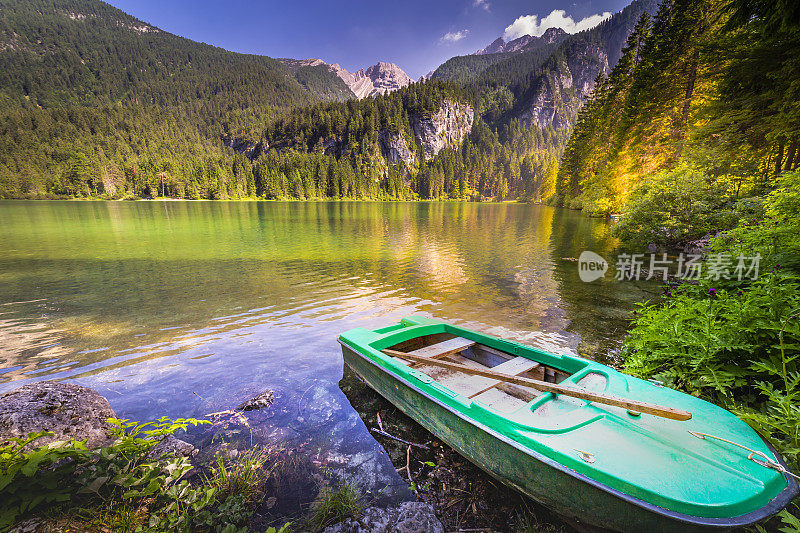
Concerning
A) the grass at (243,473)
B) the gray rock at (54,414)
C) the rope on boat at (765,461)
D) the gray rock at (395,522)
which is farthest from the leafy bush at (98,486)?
the rope on boat at (765,461)

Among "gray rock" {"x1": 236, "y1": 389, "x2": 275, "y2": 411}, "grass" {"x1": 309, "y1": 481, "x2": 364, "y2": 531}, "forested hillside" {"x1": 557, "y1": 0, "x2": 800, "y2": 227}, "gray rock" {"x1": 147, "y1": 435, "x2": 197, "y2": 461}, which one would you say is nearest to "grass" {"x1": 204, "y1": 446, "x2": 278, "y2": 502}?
"gray rock" {"x1": 147, "y1": 435, "x2": 197, "y2": 461}

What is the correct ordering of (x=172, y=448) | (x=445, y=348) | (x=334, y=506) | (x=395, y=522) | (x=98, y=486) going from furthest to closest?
(x=445, y=348)
(x=172, y=448)
(x=334, y=506)
(x=395, y=522)
(x=98, y=486)

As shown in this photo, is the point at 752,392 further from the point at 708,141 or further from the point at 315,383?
the point at 708,141


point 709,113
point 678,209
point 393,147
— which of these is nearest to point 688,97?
point 709,113

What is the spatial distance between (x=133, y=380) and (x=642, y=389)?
8685 mm

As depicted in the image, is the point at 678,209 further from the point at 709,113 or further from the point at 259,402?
the point at 259,402

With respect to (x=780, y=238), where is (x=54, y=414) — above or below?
below

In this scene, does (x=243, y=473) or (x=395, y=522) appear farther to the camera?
(x=243, y=473)

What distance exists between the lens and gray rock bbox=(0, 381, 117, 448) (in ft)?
11.5

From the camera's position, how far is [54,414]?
3826 millimetres

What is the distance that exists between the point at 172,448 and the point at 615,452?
529 cm

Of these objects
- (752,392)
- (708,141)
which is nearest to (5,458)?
(752,392)

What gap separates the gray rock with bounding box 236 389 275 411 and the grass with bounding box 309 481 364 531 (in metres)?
2.20

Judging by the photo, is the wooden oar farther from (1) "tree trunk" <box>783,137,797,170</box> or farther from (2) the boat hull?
(1) "tree trunk" <box>783,137,797,170</box>
